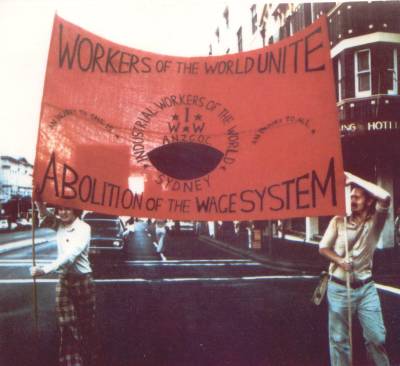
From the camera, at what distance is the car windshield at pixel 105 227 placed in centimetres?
1786

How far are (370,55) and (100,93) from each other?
613 inches

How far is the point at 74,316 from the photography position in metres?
4.89

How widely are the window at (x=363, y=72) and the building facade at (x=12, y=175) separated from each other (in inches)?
1811

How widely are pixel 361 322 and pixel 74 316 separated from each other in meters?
2.62

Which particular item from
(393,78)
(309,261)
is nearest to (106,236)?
(309,261)

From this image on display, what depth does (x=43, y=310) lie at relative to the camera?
8359mm

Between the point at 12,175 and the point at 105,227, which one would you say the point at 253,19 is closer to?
the point at 105,227

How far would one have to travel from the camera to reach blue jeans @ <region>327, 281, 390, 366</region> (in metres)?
4.11

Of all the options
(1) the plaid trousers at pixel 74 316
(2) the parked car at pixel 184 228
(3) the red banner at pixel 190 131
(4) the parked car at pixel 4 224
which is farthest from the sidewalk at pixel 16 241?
(3) the red banner at pixel 190 131

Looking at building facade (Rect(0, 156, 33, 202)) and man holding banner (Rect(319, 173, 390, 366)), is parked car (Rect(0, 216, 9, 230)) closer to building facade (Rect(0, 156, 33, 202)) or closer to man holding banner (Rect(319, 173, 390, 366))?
building facade (Rect(0, 156, 33, 202))

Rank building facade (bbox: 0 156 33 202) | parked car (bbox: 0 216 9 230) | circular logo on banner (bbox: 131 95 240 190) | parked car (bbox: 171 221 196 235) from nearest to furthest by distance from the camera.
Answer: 1. circular logo on banner (bbox: 131 95 240 190)
2. parked car (bbox: 171 221 196 235)
3. parked car (bbox: 0 216 9 230)
4. building facade (bbox: 0 156 33 202)

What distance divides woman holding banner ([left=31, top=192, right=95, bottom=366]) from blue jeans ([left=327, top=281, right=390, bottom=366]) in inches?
90.9

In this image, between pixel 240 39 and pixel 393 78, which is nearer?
pixel 393 78

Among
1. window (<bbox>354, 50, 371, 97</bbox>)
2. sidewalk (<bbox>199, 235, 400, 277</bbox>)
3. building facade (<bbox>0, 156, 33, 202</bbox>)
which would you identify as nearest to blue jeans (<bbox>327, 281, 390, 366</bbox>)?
sidewalk (<bbox>199, 235, 400, 277</bbox>)
